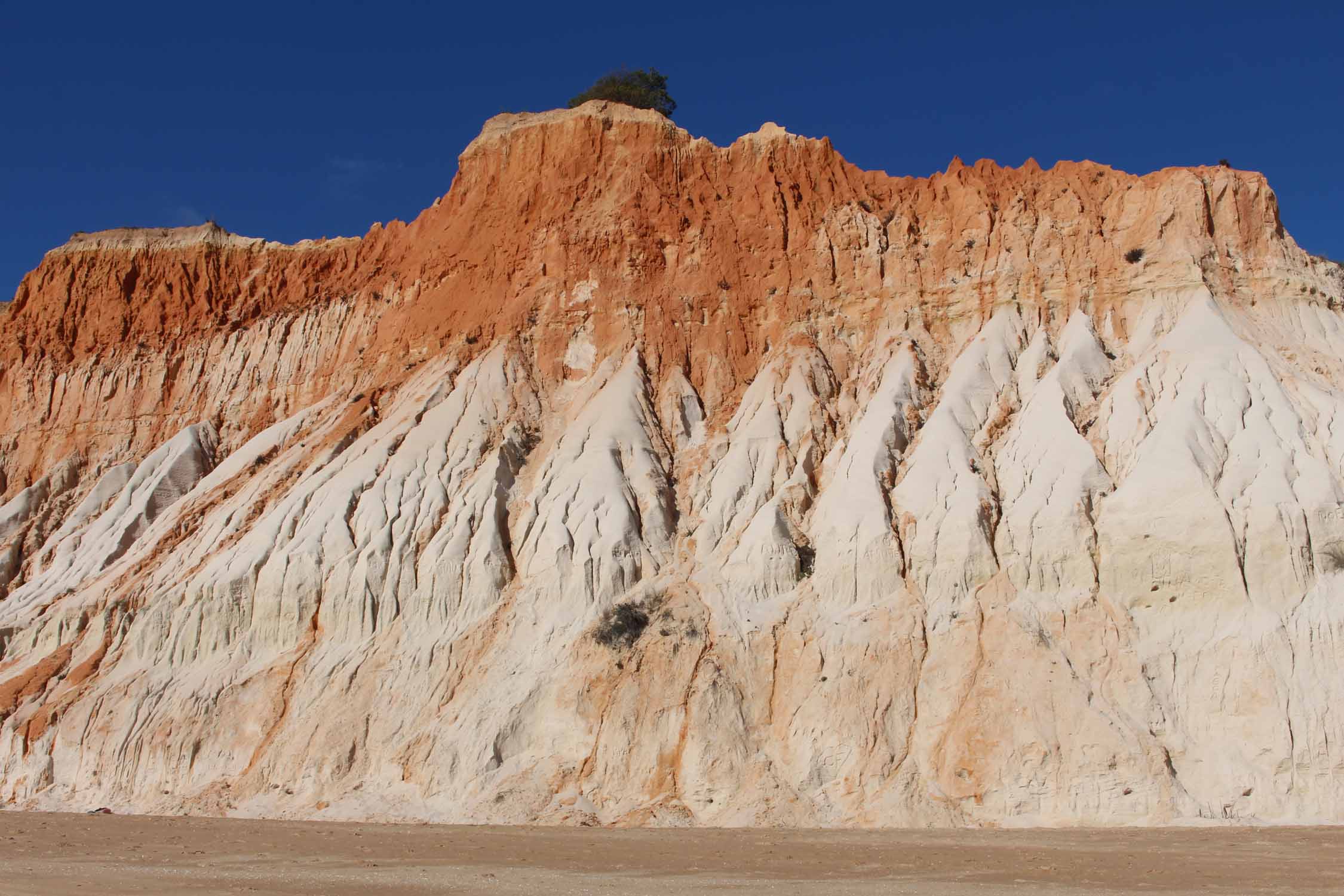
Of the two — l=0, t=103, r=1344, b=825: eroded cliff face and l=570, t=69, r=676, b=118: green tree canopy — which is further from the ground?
l=570, t=69, r=676, b=118: green tree canopy

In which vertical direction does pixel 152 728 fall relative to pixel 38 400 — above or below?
below

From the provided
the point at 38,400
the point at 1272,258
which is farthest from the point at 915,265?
the point at 38,400

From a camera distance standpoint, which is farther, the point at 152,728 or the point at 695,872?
the point at 152,728

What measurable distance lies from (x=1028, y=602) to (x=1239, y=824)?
5.78 meters

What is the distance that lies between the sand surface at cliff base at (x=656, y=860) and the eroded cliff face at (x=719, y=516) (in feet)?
7.96

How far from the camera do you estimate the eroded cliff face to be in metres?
24.3

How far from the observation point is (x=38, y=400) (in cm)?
4525

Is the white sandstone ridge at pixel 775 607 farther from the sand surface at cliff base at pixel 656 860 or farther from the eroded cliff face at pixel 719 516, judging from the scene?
the sand surface at cliff base at pixel 656 860

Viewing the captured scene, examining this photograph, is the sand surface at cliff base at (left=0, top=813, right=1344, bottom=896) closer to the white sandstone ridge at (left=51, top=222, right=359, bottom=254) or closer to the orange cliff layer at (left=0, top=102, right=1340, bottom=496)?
the orange cliff layer at (left=0, top=102, right=1340, bottom=496)

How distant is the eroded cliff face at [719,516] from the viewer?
24328 mm

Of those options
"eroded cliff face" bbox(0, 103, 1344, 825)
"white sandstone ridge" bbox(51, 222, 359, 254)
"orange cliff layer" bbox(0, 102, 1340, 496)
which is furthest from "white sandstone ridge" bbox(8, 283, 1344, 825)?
"white sandstone ridge" bbox(51, 222, 359, 254)

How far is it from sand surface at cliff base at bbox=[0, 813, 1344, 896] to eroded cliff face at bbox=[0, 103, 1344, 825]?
2427 mm

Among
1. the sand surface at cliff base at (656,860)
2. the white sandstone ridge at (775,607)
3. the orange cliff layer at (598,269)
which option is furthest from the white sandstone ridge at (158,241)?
the sand surface at cliff base at (656,860)

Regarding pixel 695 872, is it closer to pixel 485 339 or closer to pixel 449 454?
pixel 449 454
